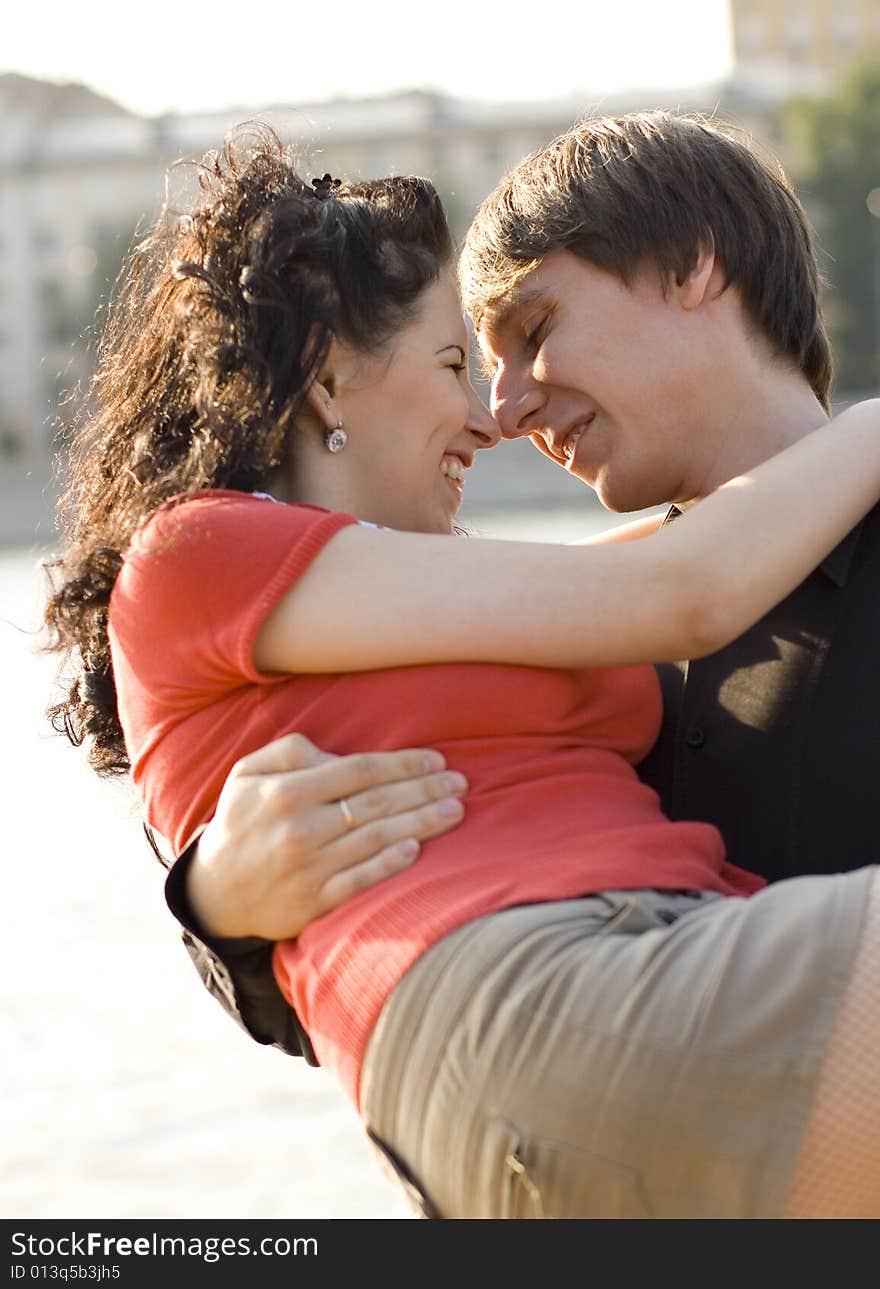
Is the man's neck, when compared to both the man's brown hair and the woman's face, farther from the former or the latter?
the woman's face

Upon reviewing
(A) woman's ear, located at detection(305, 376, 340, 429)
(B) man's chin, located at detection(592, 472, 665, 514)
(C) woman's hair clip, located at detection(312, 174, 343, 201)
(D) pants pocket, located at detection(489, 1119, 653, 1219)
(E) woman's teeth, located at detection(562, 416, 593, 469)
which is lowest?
(D) pants pocket, located at detection(489, 1119, 653, 1219)

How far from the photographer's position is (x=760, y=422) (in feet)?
9.84

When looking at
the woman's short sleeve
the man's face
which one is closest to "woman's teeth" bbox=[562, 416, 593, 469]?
the man's face

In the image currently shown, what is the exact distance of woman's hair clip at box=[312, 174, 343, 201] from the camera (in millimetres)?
2587

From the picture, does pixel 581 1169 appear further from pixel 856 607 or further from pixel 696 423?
pixel 696 423

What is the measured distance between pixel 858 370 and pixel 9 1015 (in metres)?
51.5

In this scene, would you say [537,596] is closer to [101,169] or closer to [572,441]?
[572,441]

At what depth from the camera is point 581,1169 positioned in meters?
1.81

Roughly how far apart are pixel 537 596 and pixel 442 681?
0.49 feet

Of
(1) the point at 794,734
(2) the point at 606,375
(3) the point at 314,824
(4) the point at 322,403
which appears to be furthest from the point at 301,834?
(2) the point at 606,375

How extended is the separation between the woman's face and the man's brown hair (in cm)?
37

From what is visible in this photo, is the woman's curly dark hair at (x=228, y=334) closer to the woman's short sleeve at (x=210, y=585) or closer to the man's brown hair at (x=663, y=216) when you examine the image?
the woman's short sleeve at (x=210, y=585)

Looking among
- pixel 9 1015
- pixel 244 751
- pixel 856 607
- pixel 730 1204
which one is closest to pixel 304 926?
pixel 244 751
